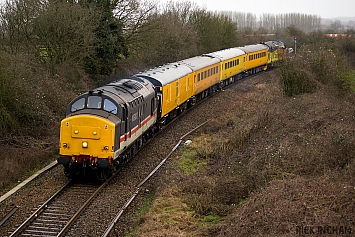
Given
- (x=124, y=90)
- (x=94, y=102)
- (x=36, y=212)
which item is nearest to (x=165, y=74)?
(x=124, y=90)

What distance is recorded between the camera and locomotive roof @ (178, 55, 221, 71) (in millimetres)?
30055

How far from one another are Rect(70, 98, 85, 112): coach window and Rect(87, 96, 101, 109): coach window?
21cm

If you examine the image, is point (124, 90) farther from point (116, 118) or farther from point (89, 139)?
point (89, 139)

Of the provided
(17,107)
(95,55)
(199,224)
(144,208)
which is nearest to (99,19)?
(95,55)

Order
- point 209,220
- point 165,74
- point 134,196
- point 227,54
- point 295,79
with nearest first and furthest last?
point 209,220
point 134,196
point 165,74
point 295,79
point 227,54

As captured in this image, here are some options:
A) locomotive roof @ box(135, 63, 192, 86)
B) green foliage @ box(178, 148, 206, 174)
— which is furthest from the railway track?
locomotive roof @ box(135, 63, 192, 86)

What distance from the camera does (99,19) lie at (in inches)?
1201

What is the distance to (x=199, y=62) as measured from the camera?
3241cm

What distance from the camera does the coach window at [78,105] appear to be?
1517 centimetres

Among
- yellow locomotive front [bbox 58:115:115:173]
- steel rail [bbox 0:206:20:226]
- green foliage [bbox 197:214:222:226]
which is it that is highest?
yellow locomotive front [bbox 58:115:115:173]

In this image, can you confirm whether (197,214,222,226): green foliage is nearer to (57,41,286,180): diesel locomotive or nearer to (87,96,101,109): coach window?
(57,41,286,180): diesel locomotive

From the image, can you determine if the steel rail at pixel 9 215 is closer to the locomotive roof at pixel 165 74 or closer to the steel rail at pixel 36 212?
the steel rail at pixel 36 212

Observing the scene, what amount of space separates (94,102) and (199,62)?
1817cm

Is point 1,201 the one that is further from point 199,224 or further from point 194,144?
point 194,144
